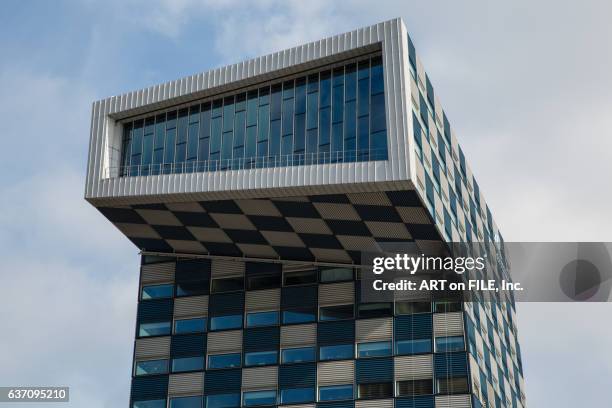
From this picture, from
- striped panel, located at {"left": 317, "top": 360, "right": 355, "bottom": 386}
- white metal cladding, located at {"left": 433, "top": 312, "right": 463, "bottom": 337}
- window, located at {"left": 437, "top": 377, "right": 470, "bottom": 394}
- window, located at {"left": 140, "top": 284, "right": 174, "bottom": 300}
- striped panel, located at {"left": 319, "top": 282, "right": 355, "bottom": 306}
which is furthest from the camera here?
window, located at {"left": 140, "top": 284, "right": 174, "bottom": 300}

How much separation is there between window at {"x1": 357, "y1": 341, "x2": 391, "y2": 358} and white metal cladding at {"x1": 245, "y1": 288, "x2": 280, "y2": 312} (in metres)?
5.50

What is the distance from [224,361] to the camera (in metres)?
58.3

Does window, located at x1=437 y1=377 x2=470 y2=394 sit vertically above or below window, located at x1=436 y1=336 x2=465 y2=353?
below

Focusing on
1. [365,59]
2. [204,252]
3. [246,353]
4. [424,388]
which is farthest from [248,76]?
[424,388]

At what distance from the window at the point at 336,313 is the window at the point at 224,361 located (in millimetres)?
5165

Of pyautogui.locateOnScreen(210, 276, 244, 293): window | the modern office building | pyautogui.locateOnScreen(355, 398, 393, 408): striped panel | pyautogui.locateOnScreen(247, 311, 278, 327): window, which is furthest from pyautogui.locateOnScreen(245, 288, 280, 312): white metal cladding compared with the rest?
pyautogui.locateOnScreen(355, 398, 393, 408): striped panel

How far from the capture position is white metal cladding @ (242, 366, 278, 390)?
5691cm

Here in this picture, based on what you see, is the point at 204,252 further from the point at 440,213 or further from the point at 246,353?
the point at 440,213

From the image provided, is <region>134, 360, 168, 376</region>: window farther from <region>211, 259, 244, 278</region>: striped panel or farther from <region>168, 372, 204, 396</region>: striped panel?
<region>211, 259, 244, 278</region>: striped panel

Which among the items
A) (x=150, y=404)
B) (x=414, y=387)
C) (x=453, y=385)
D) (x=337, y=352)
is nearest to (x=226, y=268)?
(x=337, y=352)

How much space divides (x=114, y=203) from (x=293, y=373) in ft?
43.2

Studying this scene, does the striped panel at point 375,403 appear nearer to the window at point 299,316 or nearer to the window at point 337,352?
the window at point 337,352

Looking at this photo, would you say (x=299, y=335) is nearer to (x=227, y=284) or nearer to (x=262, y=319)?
(x=262, y=319)

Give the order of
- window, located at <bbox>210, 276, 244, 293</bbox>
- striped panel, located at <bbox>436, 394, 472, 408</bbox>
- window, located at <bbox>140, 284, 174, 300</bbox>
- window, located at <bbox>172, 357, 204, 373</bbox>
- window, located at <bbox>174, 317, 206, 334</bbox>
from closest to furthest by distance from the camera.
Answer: striped panel, located at <bbox>436, 394, 472, 408</bbox> → window, located at <bbox>172, 357, 204, 373</bbox> → window, located at <bbox>174, 317, 206, 334</bbox> → window, located at <bbox>210, 276, 244, 293</bbox> → window, located at <bbox>140, 284, 174, 300</bbox>
